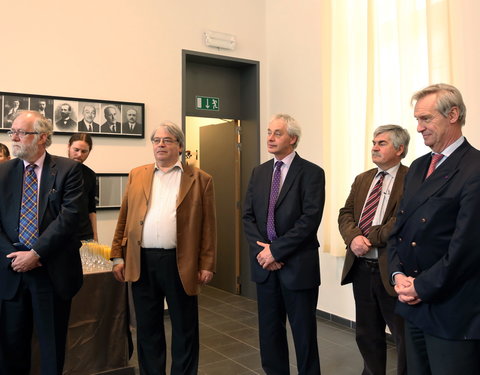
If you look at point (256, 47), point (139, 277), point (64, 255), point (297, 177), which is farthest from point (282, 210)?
point (256, 47)

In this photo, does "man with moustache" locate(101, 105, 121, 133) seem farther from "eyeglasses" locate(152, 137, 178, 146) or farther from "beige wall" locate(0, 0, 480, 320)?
"eyeglasses" locate(152, 137, 178, 146)

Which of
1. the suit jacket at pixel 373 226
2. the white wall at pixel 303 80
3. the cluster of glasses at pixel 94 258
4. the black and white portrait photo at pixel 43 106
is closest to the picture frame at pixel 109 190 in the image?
the black and white portrait photo at pixel 43 106

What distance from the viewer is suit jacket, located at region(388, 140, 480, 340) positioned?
5.67 ft

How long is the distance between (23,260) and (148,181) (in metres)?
0.83

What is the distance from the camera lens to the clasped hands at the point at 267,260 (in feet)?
8.86

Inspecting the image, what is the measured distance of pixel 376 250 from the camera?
2754mm

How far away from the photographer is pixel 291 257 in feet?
8.95

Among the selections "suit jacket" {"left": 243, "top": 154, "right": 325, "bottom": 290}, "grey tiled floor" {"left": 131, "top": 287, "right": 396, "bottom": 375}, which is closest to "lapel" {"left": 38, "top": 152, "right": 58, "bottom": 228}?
"suit jacket" {"left": 243, "top": 154, "right": 325, "bottom": 290}

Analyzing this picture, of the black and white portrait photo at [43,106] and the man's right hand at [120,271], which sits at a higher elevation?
the black and white portrait photo at [43,106]

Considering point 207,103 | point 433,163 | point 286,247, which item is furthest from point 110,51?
point 433,163

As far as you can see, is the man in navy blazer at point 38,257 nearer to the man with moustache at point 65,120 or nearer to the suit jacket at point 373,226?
the suit jacket at point 373,226

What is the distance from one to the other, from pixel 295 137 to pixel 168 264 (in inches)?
44.2

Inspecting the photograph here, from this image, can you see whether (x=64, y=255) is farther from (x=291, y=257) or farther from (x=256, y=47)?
(x=256, y=47)

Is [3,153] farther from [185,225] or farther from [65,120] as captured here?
[185,225]
